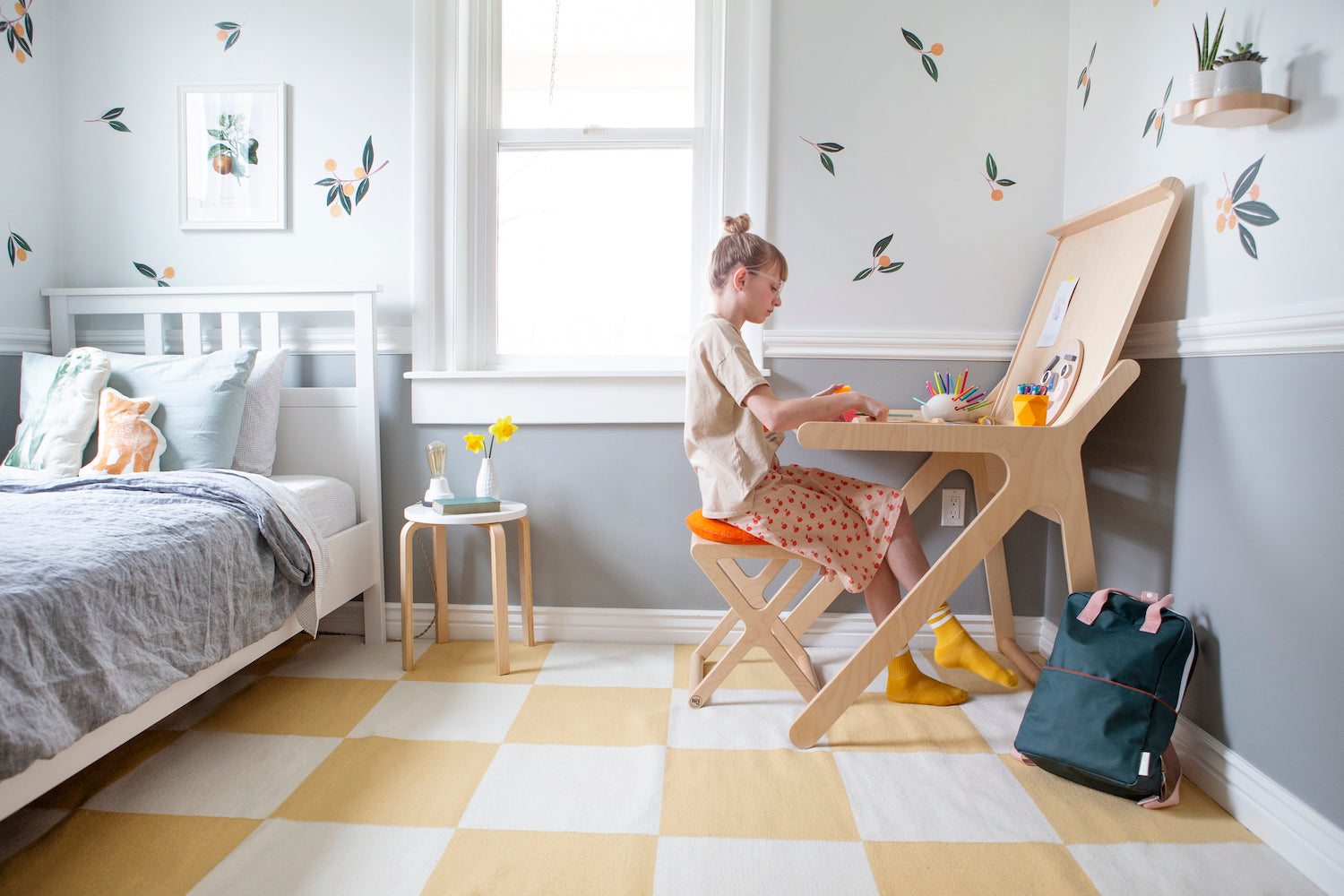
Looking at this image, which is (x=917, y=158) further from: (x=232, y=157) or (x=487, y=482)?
(x=232, y=157)

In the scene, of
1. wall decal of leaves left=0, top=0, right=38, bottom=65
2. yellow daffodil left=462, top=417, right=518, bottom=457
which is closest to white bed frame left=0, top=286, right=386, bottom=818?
yellow daffodil left=462, top=417, right=518, bottom=457

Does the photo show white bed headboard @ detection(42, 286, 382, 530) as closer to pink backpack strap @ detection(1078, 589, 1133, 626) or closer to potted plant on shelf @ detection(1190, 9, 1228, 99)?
pink backpack strap @ detection(1078, 589, 1133, 626)

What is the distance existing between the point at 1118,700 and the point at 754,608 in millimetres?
712

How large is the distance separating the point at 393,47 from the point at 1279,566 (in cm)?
245

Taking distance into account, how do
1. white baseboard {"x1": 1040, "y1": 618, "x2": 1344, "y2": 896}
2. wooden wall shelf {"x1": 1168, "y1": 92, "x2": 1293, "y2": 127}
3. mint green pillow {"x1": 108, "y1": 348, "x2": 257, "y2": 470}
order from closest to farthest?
white baseboard {"x1": 1040, "y1": 618, "x2": 1344, "y2": 896} < wooden wall shelf {"x1": 1168, "y1": 92, "x2": 1293, "y2": 127} < mint green pillow {"x1": 108, "y1": 348, "x2": 257, "y2": 470}

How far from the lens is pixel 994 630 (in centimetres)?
206

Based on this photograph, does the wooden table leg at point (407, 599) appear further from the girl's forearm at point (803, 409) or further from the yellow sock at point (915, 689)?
the yellow sock at point (915, 689)

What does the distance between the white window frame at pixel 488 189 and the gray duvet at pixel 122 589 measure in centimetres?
68

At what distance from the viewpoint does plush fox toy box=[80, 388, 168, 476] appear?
68.9 inches

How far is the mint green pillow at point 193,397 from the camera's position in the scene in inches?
72.3

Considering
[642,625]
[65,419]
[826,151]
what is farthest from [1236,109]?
[65,419]

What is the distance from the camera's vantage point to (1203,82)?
132cm

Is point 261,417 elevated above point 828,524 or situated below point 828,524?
above

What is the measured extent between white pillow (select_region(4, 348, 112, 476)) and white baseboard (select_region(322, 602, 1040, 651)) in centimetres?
82
